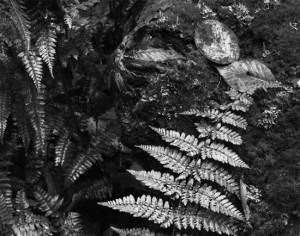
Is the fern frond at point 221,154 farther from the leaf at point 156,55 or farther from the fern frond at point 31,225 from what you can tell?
the fern frond at point 31,225

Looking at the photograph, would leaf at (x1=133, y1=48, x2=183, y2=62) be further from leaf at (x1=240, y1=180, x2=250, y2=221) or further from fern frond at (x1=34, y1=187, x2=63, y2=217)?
fern frond at (x1=34, y1=187, x2=63, y2=217)

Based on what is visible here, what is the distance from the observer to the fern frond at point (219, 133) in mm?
2414

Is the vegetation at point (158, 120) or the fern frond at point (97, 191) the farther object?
the fern frond at point (97, 191)

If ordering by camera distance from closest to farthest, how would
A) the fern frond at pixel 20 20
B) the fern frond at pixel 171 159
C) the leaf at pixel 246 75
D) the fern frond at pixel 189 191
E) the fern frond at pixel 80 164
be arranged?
the fern frond at pixel 189 191 < the fern frond at pixel 20 20 < the fern frond at pixel 171 159 < the leaf at pixel 246 75 < the fern frond at pixel 80 164

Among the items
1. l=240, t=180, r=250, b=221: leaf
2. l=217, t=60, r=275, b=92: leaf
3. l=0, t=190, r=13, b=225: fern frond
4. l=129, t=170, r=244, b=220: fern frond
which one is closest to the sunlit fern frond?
l=0, t=190, r=13, b=225: fern frond

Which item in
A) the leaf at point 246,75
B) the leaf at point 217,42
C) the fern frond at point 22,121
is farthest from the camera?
the fern frond at point 22,121

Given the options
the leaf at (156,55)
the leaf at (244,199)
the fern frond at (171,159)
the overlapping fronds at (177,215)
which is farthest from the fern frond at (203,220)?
the leaf at (156,55)

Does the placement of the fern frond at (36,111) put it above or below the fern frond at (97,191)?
above

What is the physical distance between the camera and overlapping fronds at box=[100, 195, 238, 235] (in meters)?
2.25

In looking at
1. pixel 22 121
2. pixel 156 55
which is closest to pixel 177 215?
pixel 156 55

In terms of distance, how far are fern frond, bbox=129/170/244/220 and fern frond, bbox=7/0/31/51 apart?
1.13m

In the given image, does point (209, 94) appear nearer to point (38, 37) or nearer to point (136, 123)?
point (136, 123)

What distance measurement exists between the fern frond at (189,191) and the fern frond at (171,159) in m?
0.07

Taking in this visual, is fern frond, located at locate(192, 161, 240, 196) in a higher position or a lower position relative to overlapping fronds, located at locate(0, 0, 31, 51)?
lower
